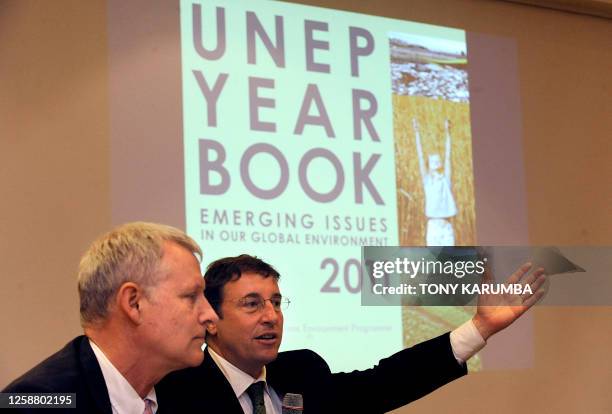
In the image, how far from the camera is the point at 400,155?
5484 mm

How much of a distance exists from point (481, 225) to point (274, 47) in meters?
1.76

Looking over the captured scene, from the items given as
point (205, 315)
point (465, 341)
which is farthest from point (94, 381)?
point (465, 341)

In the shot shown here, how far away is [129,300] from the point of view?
96.5 inches

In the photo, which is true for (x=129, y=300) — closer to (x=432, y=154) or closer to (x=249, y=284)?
(x=249, y=284)

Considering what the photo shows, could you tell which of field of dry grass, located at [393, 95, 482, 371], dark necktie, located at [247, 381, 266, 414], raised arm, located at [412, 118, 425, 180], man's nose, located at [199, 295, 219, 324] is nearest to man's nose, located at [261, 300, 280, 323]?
dark necktie, located at [247, 381, 266, 414]

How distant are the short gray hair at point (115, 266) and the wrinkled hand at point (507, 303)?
1.23m

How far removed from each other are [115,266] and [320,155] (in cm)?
281

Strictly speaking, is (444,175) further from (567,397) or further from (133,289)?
(133,289)

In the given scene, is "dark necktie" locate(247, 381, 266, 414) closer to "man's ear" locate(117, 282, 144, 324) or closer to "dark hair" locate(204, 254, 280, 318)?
"dark hair" locate(204, 254, 280, 318)

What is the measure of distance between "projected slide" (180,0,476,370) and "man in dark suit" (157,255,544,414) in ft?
4.13

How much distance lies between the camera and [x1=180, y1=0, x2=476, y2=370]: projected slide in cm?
486

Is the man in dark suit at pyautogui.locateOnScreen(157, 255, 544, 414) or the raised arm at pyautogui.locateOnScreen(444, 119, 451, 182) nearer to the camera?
the man in dark suit at pyautogui.locateOnScreen(157, 255, 544, 414)

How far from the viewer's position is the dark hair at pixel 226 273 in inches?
136

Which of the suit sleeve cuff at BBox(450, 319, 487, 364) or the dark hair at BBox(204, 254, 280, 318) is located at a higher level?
the dark hair at BBox(204, 254, 280, 318)
